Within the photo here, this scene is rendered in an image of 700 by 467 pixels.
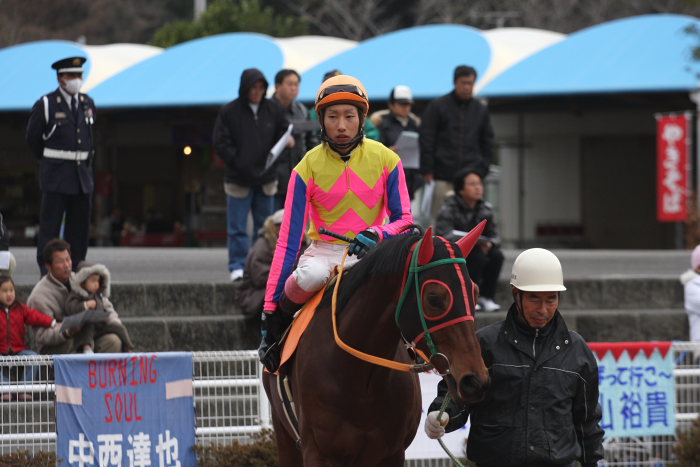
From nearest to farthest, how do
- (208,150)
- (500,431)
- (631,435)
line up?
(500,431) → (631,435) → (208,150)

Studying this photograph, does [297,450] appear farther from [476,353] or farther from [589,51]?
[589,51]

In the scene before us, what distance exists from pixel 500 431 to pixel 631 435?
326cm

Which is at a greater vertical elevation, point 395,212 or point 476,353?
point 395,212

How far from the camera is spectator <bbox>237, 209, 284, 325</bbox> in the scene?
30.2 feet

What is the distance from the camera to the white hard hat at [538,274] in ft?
15.6

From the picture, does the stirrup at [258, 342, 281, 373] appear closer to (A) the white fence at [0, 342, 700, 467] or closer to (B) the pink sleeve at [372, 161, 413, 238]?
(B) the pink sleeve at [372, 161, 413, 238]

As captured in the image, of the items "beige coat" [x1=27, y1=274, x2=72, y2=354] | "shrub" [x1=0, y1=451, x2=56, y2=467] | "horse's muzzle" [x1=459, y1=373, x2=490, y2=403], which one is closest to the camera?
"horse's muzzle" [x1=459, y1=373, x2=490, y2=403]

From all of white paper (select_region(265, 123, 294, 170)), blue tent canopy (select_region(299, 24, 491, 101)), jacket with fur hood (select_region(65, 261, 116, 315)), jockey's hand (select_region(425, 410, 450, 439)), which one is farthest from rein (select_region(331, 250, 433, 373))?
blue tent canopy (select_region(299, 24, 491, 101))

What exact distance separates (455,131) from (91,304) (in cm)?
414

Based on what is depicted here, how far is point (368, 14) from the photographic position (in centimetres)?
3853

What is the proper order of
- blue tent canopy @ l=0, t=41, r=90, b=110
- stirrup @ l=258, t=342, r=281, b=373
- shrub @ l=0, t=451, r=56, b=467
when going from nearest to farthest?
stirrup @ l=258, t=342, r=281, b=373
shrub @ l=0, t=451, r=56, b=467
blue tent canopy @ l=0, t=41, r=90, b=110

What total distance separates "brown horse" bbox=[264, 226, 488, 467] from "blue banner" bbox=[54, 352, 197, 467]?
2.29 m

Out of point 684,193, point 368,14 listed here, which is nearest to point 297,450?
point 684,193

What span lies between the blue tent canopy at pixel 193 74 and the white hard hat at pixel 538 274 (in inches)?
691
